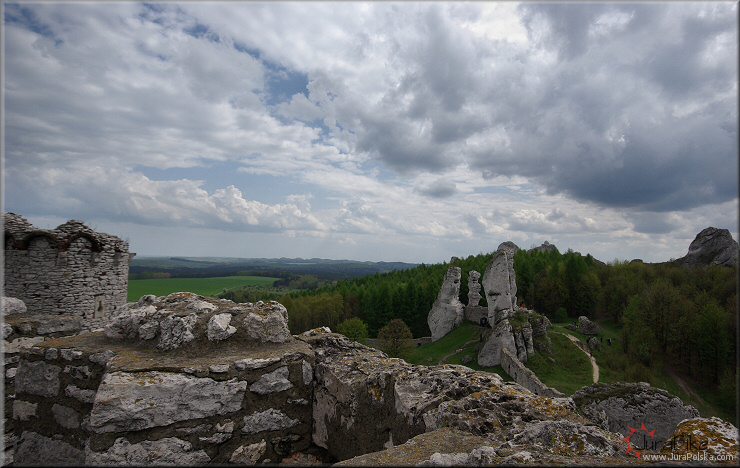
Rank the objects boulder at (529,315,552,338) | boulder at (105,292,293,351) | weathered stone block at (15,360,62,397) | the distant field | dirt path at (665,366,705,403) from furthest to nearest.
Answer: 1. the distant field
2. boulder at (529,315,552,338)
3. dirt path at (665,366,705,403)
4. boulder at (105,292,293,351)
5. weathered stone block at (15,360,62,397)

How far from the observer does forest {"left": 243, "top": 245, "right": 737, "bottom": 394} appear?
2647 centimetres

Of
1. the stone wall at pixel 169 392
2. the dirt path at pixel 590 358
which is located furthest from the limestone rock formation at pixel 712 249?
the stone wall at pixel 169 392

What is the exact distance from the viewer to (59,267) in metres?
10.7

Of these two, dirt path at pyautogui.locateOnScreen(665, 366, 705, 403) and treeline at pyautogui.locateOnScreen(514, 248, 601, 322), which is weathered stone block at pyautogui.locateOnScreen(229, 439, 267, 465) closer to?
dirt path at pyautogui.locateOnScreen(665, 366, 705, 403)

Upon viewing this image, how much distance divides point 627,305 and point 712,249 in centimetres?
1958

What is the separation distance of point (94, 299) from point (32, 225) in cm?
292

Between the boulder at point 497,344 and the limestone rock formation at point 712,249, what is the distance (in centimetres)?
3520

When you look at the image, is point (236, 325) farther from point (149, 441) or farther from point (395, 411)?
point (395, 411)

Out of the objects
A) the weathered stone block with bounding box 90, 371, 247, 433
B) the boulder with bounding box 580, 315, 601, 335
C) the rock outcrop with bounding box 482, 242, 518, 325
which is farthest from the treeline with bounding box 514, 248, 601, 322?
the weathered stone block with bounding box 90, 371, 247, 433

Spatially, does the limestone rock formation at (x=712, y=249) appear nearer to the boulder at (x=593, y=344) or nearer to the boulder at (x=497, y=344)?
the boulder at (x=593, y=344)

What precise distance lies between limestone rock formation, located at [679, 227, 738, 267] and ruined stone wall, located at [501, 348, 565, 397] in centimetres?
3640

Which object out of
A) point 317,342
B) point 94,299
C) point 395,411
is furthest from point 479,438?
point 94,299

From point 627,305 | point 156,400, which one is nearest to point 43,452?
point 156,400

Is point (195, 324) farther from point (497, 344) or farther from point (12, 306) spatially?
point (497, 344)
